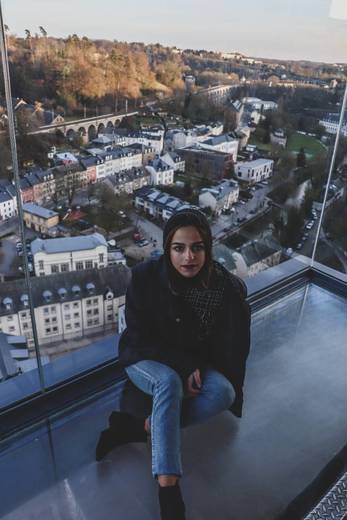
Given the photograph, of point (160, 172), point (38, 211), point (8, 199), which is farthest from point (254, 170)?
point (8, 199)

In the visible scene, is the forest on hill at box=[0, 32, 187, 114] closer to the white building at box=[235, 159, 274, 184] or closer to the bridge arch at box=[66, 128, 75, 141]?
the bridge arch at box=[66, 128, 75, 141]

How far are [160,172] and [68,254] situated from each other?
665mm

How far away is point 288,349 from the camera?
192 centimetres

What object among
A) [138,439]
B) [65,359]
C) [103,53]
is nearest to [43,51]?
[103,53]

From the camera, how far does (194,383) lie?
1.31 m

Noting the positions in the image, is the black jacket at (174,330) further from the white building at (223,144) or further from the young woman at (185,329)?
the white building at (223,144)

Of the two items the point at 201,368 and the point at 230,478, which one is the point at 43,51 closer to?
the point at 201,368

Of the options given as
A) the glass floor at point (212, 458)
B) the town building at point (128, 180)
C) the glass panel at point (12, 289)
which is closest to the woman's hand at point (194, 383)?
the glass floor at point (212, 458)

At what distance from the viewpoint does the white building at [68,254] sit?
1464 millimetres

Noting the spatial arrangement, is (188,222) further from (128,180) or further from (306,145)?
(306,145)

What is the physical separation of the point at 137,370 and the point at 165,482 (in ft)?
1.10

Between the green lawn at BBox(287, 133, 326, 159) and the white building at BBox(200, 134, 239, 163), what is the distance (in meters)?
0.45

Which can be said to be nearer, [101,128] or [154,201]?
[101,128]

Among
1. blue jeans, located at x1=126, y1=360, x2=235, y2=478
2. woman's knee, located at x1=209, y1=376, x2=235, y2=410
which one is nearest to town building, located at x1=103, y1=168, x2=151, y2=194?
blue jeans, located at x1=126, y1=360, x2=235, y2=478
